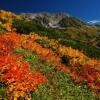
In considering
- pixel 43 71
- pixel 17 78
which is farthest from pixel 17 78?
pixel 43 71

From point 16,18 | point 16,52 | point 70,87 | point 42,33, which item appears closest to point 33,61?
point 16,52

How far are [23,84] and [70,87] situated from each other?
6.45 meters

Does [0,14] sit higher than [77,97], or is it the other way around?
[0,14]

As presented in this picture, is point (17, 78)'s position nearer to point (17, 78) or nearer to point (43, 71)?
point (17, 78)

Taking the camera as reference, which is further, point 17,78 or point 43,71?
point 43,71

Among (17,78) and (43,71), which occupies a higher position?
(43,71)

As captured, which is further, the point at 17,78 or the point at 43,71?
the point at 43,71

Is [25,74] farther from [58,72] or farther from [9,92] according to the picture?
[58,72]

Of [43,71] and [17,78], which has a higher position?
[43,71]

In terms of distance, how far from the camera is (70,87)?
24250 mm

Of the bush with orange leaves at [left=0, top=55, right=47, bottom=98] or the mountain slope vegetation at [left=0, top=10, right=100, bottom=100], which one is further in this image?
the mountain slope vegetation at [left=0, top=10, right=100, bottom=100]

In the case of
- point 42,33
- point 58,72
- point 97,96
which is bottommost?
point 97,96

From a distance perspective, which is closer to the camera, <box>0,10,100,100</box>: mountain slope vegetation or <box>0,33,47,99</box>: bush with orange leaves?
<box>0,33,47,99</box>: bush with orange leaves

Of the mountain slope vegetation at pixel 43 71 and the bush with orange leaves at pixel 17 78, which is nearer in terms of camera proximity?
the bush with orange leaves at pixel 17 78
